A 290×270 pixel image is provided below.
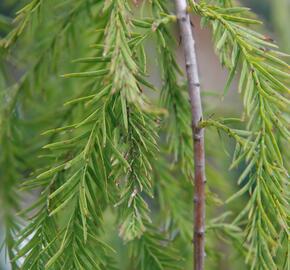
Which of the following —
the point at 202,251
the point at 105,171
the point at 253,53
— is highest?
the point at 253,53

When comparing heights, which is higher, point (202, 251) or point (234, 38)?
point (234, 38)

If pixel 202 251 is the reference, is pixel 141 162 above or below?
above

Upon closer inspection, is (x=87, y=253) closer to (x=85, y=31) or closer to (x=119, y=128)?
(x=119, y=128)

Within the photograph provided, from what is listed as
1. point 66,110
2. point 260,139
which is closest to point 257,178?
point 260,139

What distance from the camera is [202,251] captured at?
67 cm

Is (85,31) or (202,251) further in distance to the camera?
(85,31)

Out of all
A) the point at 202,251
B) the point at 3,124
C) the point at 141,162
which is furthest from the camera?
the point at 3,124

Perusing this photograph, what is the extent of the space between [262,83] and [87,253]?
0.74 feet

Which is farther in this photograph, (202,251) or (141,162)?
(202,251)

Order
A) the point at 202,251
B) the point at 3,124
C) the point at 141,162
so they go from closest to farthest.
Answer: the point at 141,162, the point at 202,251, the point at 3,124

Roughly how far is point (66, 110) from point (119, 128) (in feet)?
1.08

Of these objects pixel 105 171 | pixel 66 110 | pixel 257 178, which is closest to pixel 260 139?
pixel 257 178

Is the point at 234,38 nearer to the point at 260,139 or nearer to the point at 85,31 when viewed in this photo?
the point at 260,139

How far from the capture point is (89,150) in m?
0.57
